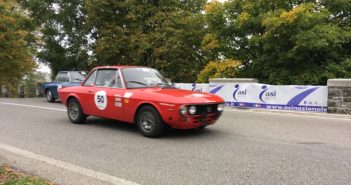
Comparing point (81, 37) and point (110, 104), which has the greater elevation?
point (81, 37)

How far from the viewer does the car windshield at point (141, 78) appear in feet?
26.3

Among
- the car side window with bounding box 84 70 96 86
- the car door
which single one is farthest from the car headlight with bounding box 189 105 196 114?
the car side window with bounding box 84 70 96 86

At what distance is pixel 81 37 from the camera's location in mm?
29812

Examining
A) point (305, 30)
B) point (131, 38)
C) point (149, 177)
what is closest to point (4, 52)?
point (131, 38)

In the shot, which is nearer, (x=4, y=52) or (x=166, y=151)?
(x=166, y=151)

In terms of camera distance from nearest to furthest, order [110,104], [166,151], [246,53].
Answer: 1. [166,151]
2. [110,104]
3. [246,53]

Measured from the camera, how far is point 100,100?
8.36 metres

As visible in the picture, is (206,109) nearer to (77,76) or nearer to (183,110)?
(183,110)

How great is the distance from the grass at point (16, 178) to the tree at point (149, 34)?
64.8 ft

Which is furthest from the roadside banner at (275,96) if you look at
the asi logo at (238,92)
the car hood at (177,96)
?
the car hood at (177,96)

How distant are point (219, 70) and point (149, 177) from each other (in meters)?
16.9

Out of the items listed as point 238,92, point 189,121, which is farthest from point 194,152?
point 238,92

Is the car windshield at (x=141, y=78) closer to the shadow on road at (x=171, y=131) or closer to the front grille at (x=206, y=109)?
the shadow on road at (x=171, y=131)

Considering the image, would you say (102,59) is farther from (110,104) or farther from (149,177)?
(149,177)
